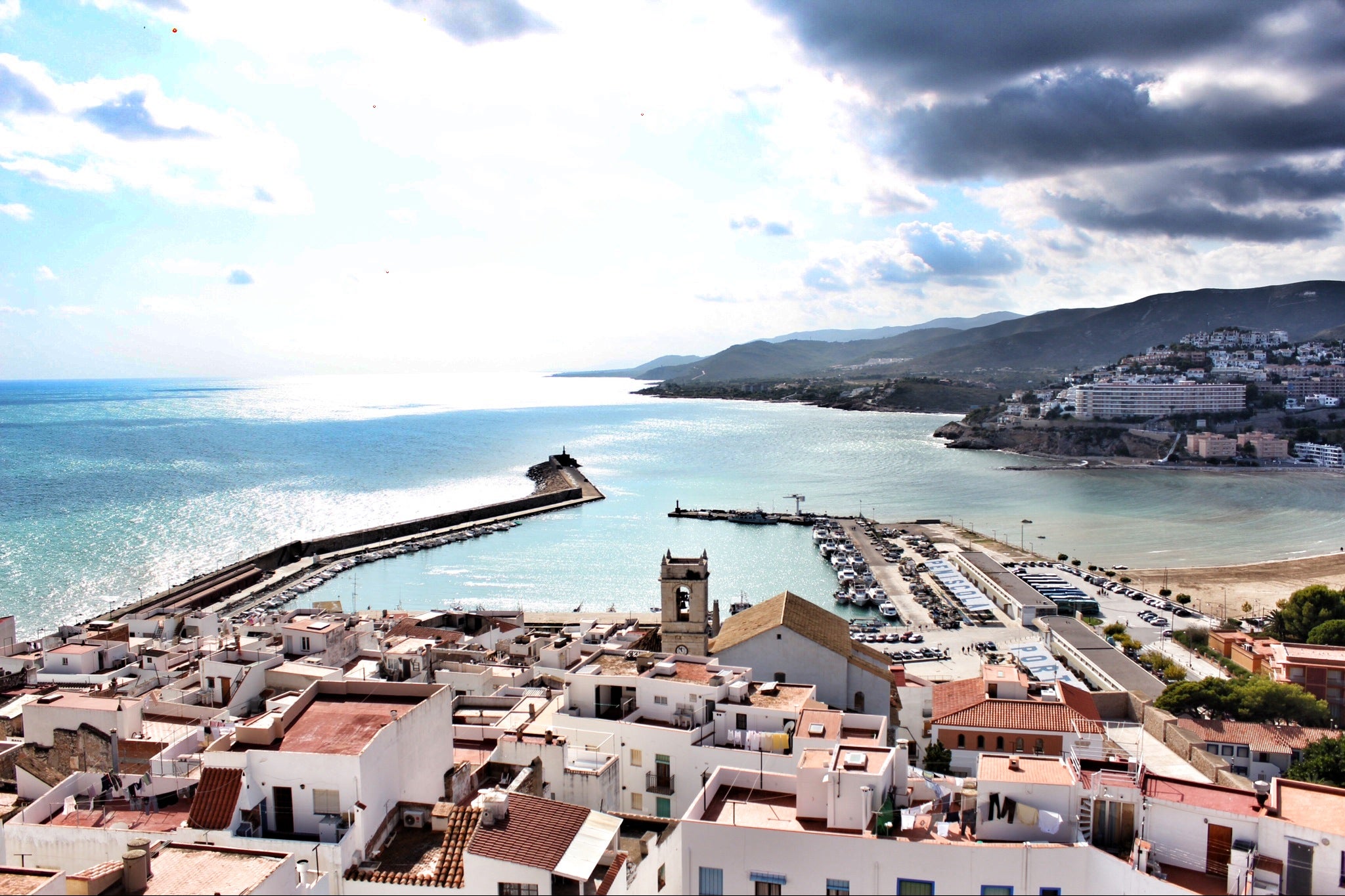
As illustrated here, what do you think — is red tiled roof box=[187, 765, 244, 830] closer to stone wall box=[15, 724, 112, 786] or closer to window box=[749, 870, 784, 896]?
stone wall box=[15, 724, 112, 786]

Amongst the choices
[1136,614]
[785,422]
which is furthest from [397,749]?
[785,422]

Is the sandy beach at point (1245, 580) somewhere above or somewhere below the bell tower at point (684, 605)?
below

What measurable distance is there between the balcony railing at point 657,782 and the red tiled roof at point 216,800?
13.8ft

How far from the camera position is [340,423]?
133250mm

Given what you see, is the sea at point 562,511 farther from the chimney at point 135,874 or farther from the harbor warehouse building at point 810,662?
the chimney at point 135,874

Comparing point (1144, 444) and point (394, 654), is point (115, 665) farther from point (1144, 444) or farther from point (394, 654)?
point (1144, 444)

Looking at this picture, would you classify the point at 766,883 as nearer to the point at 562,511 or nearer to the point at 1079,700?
the point at 1079,700

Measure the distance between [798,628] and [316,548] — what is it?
35.7m

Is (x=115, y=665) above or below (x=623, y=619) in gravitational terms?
above

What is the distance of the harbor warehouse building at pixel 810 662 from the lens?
46.5ft

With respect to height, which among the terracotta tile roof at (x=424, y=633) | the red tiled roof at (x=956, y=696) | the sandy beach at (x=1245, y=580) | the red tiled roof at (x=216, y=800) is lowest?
the sandy beach at (x=1245, y=580)

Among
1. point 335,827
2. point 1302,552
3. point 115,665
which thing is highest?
point 335,827

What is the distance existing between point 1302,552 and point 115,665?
4761cm

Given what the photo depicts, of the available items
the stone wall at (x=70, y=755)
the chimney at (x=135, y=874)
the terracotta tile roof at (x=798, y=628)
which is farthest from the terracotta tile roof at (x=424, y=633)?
the chimney at (x=135, y=874)
